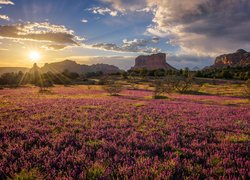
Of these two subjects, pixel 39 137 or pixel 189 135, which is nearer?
pixel 39 137

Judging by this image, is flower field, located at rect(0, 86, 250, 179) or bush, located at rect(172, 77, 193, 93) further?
bush, located at rect(172, 77, 193, 93)

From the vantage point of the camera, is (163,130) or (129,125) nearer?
(163,130)

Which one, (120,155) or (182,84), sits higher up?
(182,84)

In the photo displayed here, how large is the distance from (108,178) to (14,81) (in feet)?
318

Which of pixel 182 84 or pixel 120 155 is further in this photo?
pixel 182 84

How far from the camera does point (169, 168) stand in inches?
221

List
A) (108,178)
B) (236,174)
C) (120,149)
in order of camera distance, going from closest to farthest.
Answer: (108,178)
(236,174)
(120,149)

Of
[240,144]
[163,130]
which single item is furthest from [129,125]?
[240,144]

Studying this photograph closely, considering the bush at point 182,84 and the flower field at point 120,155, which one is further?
the bush at point 182,84

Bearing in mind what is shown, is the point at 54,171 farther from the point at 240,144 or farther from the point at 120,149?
the point at 240,144

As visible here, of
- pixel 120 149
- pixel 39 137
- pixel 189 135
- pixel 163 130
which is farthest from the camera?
pixel 163 130

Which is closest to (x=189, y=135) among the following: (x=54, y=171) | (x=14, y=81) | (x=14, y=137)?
(x=54, y=171)

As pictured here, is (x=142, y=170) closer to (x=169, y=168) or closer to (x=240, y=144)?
(x=169, y=168)

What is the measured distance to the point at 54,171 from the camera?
17.4 ft
